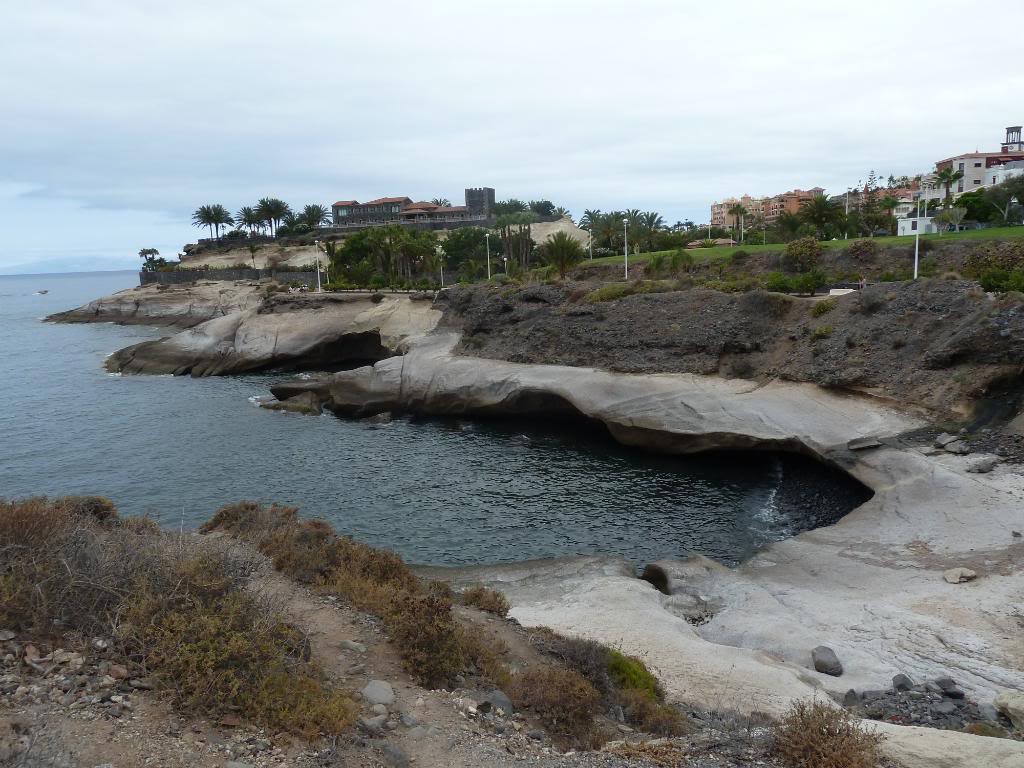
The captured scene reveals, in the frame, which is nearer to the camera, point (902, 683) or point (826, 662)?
point (902, 683)

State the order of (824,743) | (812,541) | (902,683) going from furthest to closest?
1. (812,541)
2. (902,683)
3. (824,743)

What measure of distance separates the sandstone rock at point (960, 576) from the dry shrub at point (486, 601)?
1239cm

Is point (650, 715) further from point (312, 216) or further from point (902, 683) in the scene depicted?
point (312, 216)

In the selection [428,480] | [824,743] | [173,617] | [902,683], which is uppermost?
[173,617]

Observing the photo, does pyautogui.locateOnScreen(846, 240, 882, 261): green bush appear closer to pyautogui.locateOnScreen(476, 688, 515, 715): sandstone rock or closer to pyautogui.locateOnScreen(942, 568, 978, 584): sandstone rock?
pyautogui.locateOnScreen(942, 568, 978, 584): sandstone rock

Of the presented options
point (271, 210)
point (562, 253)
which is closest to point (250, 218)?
point (271, 210)

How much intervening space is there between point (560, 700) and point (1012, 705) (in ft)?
28.1

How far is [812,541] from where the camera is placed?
22.8 m

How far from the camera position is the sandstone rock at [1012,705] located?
12.1 m

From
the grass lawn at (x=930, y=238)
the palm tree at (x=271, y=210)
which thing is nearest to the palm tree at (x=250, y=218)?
the palm tree at (x=271, y=210)

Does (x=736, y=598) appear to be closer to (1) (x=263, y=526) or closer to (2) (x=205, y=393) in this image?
(1) (x=263, y=526)

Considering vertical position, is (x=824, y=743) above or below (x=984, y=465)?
above

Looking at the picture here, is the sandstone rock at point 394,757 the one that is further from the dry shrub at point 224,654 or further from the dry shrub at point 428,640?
the dry shrub at point 428,640

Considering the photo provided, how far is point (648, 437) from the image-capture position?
35219 mm
